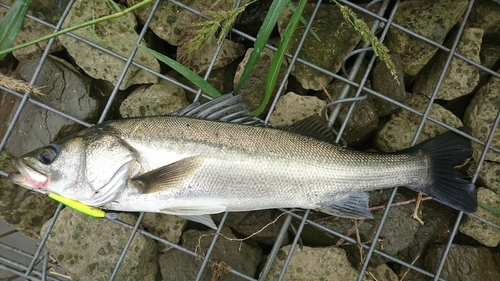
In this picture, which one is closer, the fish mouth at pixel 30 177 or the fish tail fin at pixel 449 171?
the fish mouth at pixel 30 177

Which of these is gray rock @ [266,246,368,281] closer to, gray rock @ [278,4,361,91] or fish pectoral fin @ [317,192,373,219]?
fish pectoral fin @ [317,192,373,219]

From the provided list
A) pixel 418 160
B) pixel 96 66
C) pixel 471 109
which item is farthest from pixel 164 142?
pixel 471 109

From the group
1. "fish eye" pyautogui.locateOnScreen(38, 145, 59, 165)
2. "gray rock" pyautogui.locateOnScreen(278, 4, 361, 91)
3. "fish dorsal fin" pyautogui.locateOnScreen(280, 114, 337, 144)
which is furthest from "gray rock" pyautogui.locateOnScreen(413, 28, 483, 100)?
"fish eye" pyautogui.locateOnScreen(38, 145, 59, 165)

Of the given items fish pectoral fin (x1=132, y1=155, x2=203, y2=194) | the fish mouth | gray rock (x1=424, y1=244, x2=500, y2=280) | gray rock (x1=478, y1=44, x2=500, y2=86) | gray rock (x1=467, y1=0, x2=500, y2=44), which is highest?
gray rock (x1=467, y1=0, x2=500, y2=44)

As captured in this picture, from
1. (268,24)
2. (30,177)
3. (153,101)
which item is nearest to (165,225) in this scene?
(153,101)

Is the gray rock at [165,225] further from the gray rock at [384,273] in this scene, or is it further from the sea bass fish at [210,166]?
the gray rock at [384,273]


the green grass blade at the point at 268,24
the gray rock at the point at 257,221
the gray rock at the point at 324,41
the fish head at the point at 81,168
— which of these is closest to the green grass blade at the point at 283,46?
the green grass blade at the point at 268,24
